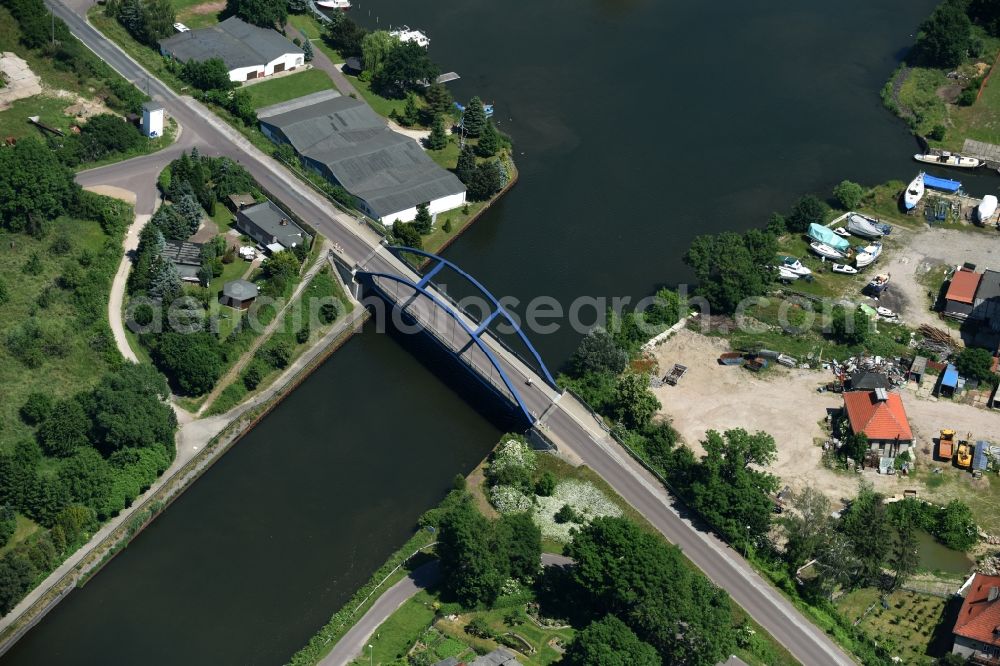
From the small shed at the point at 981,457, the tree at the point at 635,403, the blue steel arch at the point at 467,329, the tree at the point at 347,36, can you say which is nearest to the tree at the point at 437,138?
the tree at the point at 347,36

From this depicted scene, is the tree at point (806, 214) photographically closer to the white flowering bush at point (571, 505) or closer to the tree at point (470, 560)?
the white flowering bush at point (571, 505)

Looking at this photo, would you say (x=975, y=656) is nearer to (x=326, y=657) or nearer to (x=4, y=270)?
(x=326, y=657)

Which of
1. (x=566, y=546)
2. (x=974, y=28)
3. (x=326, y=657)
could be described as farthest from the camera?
(x=974, y=28)

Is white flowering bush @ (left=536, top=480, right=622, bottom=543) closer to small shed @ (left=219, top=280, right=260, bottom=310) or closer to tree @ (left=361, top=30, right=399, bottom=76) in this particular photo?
small shed @ (left=219, top=280, right=260, bottom=310)

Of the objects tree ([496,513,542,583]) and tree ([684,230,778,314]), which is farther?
tree ([684,230,778,314])

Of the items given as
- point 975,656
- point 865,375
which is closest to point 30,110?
point 865,375

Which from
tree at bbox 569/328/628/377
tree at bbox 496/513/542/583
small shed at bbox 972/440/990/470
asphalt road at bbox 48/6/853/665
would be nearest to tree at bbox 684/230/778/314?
tree at bbox 569/328/628/377
